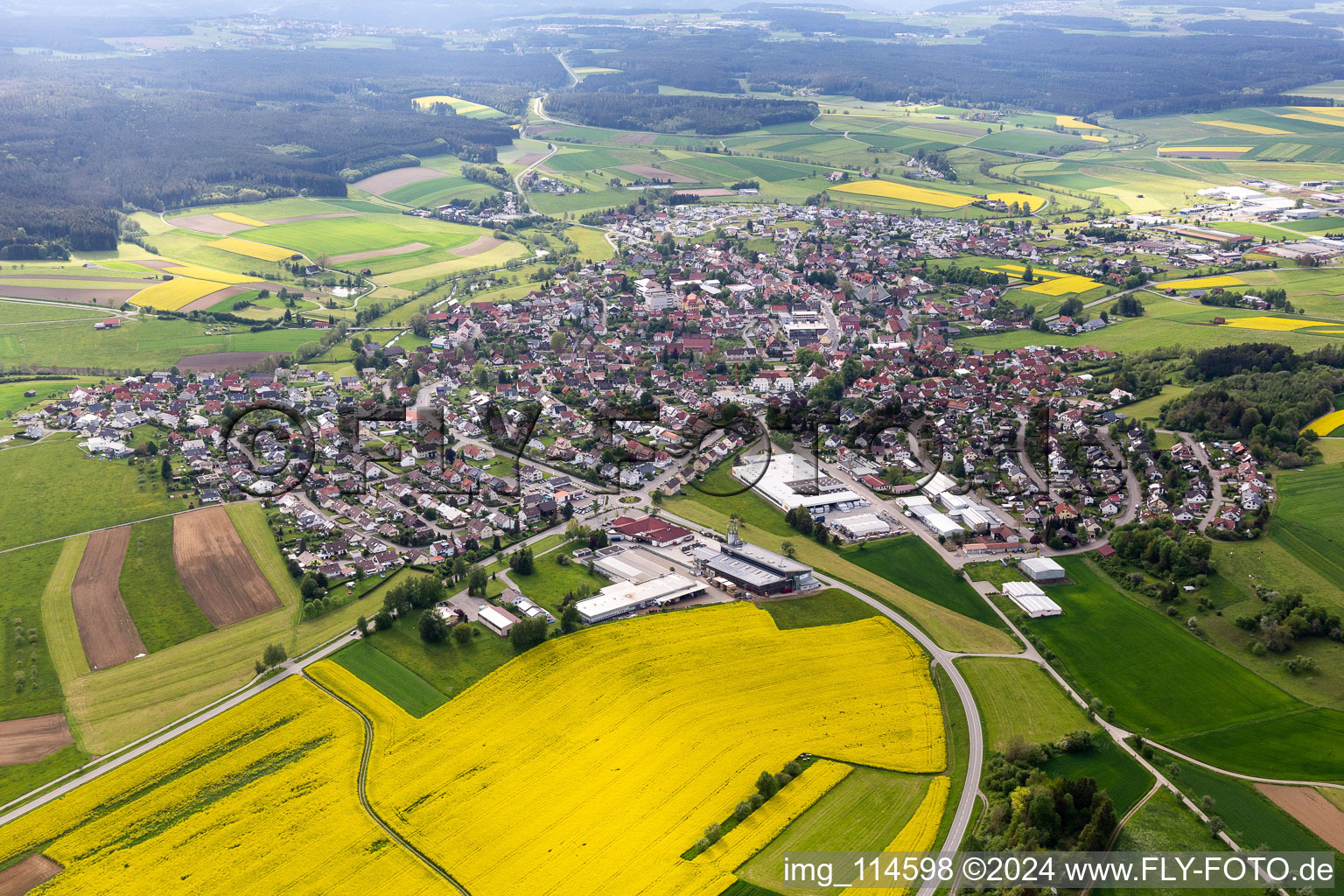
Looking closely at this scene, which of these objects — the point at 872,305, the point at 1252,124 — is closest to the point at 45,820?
the point at 872,305

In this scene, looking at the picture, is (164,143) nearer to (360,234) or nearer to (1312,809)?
(360,234)

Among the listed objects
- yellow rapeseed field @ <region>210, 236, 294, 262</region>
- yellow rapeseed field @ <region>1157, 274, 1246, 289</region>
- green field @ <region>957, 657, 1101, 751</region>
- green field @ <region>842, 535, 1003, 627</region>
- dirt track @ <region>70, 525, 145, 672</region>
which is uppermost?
yellow rapeseed field @ <region>1157, 274, 1246, 289</region>

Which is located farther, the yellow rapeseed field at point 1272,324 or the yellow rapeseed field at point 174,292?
the yellow rapeseed field at point 174,292

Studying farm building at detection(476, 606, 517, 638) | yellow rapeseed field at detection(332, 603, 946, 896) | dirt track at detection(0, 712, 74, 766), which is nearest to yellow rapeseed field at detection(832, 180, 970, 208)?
yellow rapeseed field at detection(332, 603, 946, 896)

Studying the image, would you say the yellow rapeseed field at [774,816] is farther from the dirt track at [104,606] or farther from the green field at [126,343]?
the green field at [126,343]

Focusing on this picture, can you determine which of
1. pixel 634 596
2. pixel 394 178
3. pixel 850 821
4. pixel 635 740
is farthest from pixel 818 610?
pixel 394 178

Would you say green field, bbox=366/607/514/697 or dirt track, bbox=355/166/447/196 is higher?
dirt track, bbox=355/166/447/196

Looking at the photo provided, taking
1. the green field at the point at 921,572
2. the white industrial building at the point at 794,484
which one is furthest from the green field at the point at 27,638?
the green field at the point at 921,572

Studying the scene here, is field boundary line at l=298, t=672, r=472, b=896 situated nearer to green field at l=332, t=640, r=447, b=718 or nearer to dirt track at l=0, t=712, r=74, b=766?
green field at l=332, t=640, r=447, b=718
